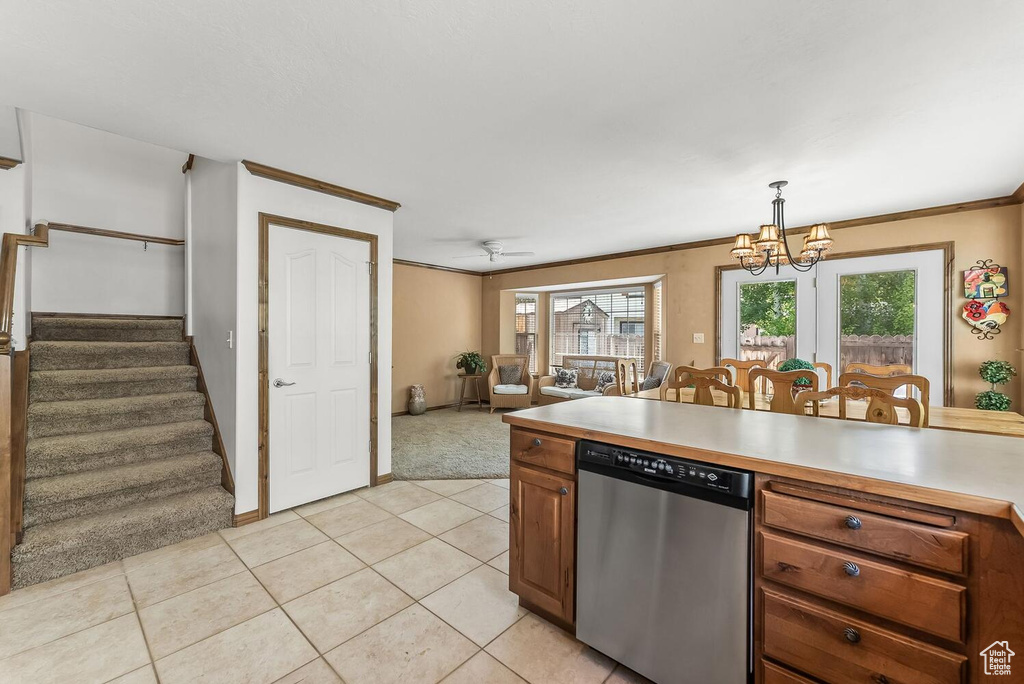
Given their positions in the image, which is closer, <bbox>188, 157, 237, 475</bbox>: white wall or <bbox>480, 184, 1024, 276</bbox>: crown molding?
<bbox>188, 157, 237, 475</bbox>: white wall

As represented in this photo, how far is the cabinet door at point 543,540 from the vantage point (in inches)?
68.4

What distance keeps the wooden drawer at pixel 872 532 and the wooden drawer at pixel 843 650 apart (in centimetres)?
21

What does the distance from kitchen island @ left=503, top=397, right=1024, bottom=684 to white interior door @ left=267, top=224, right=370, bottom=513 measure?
7.79 feet

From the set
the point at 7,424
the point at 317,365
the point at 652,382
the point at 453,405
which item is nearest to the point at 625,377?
the point at 652,382

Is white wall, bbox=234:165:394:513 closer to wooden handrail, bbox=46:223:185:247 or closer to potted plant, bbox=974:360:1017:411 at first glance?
wooden handrail, bbox=46:223:185:247

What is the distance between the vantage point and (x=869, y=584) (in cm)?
112

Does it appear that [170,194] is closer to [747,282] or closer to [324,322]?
[324,322]

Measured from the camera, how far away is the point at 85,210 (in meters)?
3.93

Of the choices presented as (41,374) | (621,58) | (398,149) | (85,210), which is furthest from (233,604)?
(85,210)

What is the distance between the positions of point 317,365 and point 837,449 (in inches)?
123

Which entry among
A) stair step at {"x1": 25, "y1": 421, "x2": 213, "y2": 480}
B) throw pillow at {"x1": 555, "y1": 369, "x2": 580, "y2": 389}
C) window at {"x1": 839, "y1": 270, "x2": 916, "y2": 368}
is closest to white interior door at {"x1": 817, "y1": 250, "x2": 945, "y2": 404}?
window at {"x1": 839, "y1": 270, "x2": 916, "y2": 368}

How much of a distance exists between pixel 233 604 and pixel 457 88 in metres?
2.65

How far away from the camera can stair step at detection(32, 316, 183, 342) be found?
354 cm

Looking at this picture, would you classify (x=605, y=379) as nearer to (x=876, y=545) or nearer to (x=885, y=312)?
(x=885, y=312)
